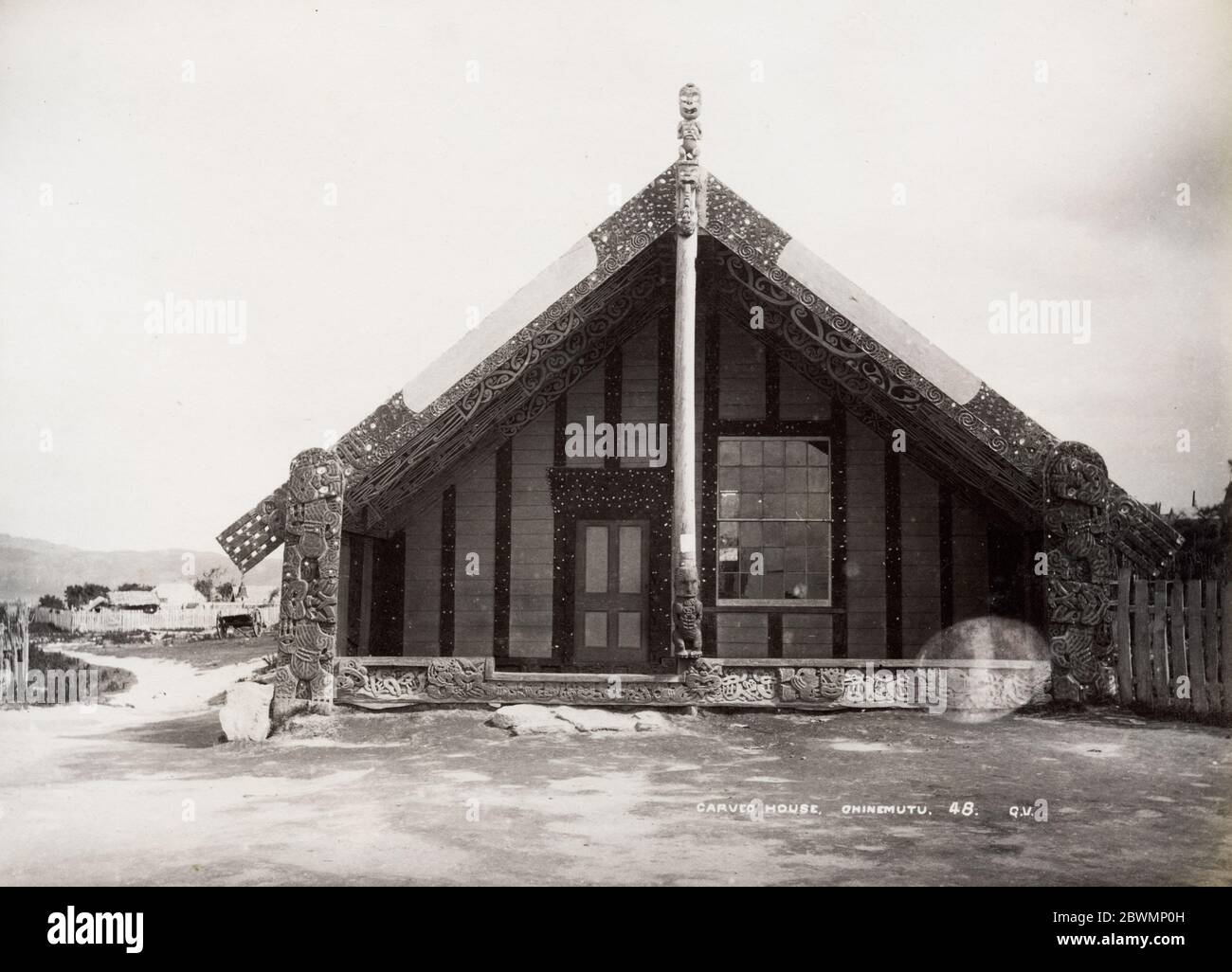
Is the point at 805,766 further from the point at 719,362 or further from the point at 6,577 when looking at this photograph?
the point at 6,577

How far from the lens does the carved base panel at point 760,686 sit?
966cm

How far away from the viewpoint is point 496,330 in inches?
398

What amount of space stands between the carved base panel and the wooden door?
10.3 ft

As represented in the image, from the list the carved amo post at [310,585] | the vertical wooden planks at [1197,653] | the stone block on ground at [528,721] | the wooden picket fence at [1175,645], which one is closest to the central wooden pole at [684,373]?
the stone block on ground at [528,721]

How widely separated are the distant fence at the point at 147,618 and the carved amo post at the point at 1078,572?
1252 centimetres

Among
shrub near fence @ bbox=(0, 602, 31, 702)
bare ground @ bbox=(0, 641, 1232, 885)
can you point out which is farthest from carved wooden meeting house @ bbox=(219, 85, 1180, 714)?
shrub near fence @ bbox=(0, 602, 31, 702)

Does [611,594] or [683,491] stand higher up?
[683,491]

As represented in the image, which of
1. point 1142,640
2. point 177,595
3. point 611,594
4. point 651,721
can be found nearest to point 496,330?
point 651,721

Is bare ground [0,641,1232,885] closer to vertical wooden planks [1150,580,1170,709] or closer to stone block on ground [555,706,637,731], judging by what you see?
stone block on ground [555,706,637,731]

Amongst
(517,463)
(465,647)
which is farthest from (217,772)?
(517,463)

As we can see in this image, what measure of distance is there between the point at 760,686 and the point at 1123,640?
3529 millimetres

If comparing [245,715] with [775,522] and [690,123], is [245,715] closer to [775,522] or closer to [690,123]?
[775,522]

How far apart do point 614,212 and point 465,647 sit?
228 inches

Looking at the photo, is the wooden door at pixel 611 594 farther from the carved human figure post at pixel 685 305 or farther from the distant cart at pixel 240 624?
the distant cart at pixel 240 624
